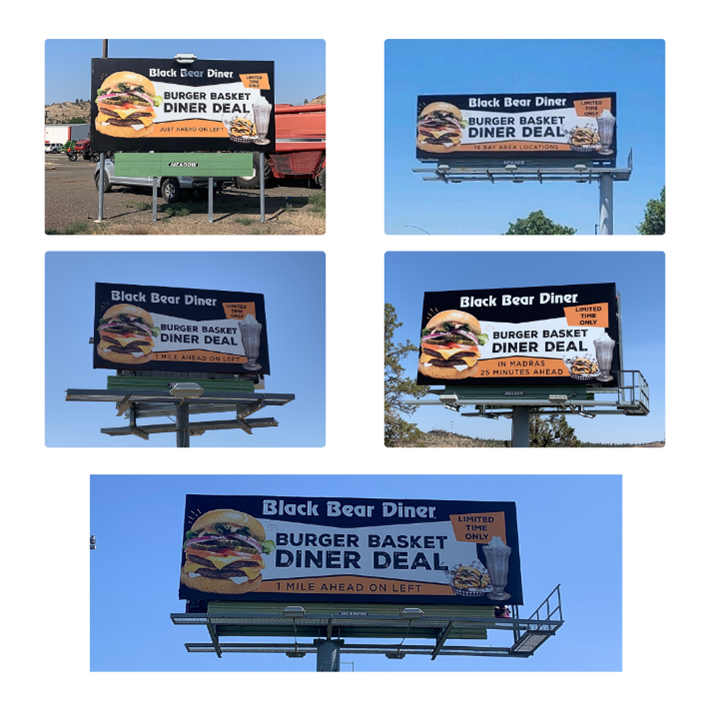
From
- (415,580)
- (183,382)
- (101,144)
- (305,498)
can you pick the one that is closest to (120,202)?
(101,144)

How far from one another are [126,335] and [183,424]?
6.58ft

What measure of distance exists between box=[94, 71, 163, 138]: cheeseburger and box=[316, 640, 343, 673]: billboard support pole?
9344 mm

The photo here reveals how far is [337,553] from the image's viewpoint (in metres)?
19.8

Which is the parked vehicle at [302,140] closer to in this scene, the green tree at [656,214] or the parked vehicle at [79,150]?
the parked vehicle at [79,150]

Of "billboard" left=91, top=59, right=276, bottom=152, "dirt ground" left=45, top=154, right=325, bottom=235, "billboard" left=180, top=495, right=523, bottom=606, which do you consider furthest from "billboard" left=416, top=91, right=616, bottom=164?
"billboard" left=180, top=495, right=523, bottom=606

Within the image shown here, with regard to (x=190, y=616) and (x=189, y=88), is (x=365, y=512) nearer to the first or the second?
(x=190, y=616)

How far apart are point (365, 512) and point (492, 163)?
936 cm

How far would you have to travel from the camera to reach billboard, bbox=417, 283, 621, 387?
886 inches

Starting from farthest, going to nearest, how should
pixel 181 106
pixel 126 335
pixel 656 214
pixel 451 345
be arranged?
pixel 656 214 < pixel 451 345 < pixel 126 335 < pixel 181 106

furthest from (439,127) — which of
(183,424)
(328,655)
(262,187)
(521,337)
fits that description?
(328,655)

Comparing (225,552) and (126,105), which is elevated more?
(126,105)

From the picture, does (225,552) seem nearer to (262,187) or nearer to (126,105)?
(262,187)

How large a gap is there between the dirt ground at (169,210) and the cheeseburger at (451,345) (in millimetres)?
3366

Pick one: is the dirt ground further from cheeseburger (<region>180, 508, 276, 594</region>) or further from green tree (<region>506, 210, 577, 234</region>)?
green tree (<region>506, 210, 577, 234</region>)
